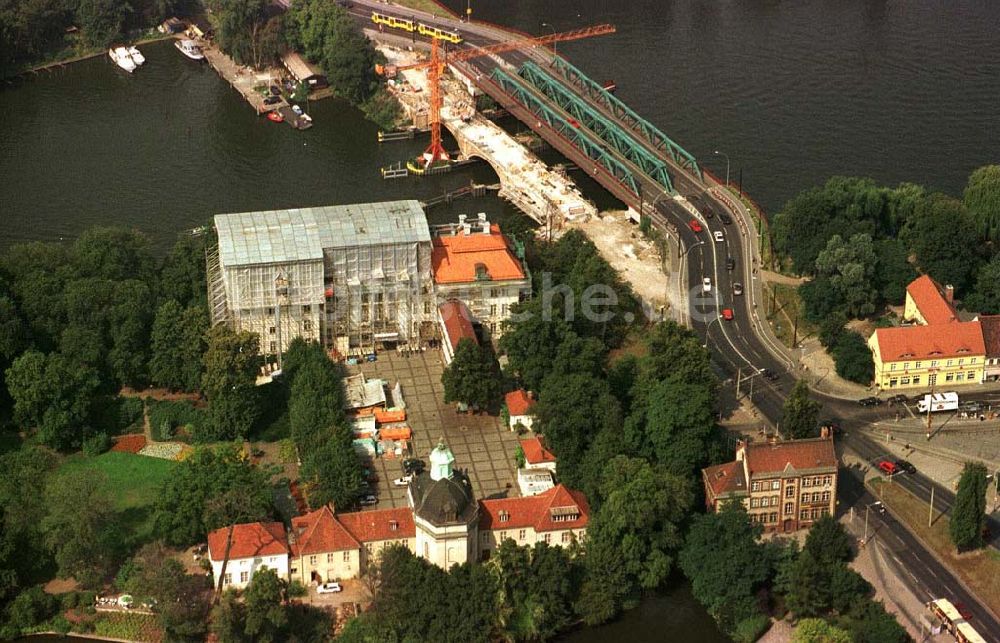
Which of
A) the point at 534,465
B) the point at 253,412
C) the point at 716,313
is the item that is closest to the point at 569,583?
the point at 534,465

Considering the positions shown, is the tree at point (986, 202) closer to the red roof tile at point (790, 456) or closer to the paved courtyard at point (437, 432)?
the red roof tile at point (790, 456)

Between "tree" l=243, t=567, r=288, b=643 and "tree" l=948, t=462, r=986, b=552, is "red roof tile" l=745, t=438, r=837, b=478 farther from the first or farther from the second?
"tree" l=243, t=567, r=288, b=643

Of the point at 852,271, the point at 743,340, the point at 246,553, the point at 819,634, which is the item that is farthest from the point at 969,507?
the point at 246,553

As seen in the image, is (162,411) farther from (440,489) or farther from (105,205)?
(105,205)

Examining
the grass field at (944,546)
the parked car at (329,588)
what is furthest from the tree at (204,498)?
the grass field at (944,546)

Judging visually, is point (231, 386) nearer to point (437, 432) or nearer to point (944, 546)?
point (437, 432)

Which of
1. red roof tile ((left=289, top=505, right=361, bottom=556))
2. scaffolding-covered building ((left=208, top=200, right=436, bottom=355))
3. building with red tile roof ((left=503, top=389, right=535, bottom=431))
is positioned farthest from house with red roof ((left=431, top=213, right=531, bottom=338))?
red roof tile ((left=289, top=505, right=361, bottom=556))
